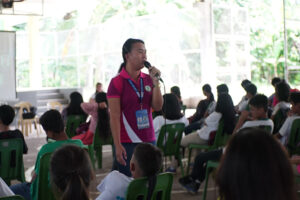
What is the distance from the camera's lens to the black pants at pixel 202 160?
4715 millimetres

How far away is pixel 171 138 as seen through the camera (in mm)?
5477

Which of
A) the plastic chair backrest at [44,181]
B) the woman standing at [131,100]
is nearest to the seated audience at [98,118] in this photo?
the plastic chair backrest at [44,181]

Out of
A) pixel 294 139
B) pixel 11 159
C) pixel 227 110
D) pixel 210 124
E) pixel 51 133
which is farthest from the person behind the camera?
pixel 210 124

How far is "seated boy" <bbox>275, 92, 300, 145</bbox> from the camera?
493cm

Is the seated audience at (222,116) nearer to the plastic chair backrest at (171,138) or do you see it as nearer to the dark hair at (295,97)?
the plastic chair backrest at (171,138)

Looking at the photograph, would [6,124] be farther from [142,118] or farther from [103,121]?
[142,118]

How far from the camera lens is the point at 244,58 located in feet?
56.5

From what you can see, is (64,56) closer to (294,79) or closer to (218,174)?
(294,79)

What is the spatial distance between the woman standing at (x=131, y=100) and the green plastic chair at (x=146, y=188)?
509 millimetres

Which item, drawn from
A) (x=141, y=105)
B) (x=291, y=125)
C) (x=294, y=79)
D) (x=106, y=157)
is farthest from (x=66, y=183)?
(x=294, y=79)

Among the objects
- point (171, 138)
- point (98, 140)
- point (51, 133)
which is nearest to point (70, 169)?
point (51, 133)

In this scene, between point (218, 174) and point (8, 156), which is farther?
point (8, 156)

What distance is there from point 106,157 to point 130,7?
61.3ft

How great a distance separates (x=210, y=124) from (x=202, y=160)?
0.92m
